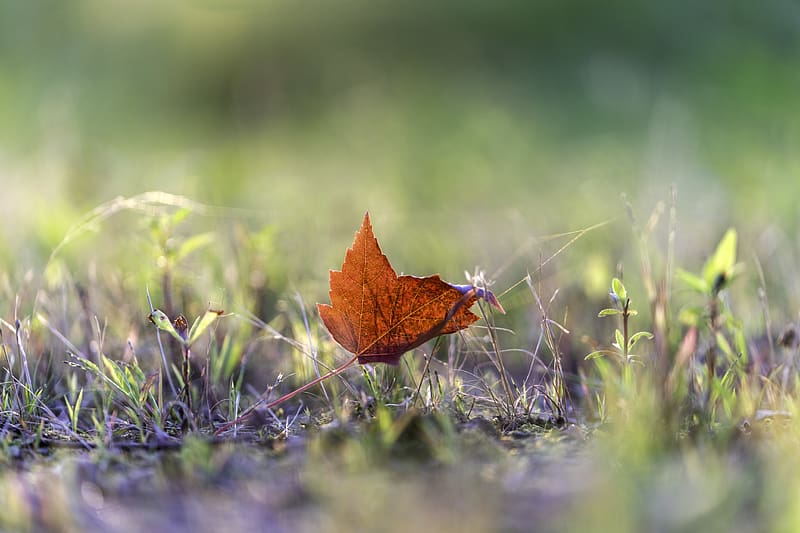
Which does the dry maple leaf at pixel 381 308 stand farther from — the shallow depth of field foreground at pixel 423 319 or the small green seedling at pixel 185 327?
the small green seedling at pixel 185 327

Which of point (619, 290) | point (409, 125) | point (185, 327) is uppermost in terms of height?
point (409, 125)

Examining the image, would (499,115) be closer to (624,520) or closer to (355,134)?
(355,134)

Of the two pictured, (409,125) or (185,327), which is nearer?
(185,327)

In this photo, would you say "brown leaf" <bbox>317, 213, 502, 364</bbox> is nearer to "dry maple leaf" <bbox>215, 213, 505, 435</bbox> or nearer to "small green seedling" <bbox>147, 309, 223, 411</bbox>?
"dry maple leaf" <bbox>215, 213, 505, 435</bbox>

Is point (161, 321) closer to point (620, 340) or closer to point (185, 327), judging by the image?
point (185, 327)

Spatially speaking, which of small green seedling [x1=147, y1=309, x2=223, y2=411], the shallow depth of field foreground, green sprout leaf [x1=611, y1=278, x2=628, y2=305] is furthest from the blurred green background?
small green seedling [x1=147, y1=309, x2=223, y2=411]

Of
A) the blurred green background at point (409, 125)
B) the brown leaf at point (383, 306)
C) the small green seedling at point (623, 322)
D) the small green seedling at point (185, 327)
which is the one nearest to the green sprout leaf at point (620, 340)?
the small green seedling at point (623, 322)

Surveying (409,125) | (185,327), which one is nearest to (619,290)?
(185,327)
